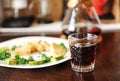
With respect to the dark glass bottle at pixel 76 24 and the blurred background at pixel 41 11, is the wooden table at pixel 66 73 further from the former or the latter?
the blurred background at pixel 41 11

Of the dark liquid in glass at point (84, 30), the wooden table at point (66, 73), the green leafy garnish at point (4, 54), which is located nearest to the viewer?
the wooden table at point (66, 73)

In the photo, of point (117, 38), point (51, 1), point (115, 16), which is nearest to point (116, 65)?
point (117, 38)

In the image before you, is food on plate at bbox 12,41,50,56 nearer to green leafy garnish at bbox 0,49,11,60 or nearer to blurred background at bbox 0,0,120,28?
green leafy garnish at bbox 0,49,11,60

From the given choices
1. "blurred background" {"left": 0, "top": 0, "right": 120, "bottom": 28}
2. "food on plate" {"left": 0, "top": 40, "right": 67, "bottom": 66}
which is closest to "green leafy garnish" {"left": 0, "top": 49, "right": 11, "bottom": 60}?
"food on plate" {"left": 0, "top": 40, "right": 67, "bottom": 66}

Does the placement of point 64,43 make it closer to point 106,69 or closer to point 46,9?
point 106,69

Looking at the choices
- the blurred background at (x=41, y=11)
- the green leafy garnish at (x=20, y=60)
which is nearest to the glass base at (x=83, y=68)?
the green leafy garnish at (x=20, y=60)

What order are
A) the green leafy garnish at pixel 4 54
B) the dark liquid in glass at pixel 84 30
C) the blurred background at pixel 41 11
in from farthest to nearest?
the blurred background at pixel 41 11 < the dark liquid in glass at pixel 84 30 < the green leafy garnish at pixel 4 54

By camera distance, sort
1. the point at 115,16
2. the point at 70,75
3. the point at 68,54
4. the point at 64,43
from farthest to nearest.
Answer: the point at 115,16 → the point at 64,43 → the point at 68,54 → the point at 70,75

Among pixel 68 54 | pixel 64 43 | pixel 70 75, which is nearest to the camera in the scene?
pixel 70 75

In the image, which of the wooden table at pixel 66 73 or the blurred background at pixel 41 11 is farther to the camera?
the blurred background at pixel 41 11
